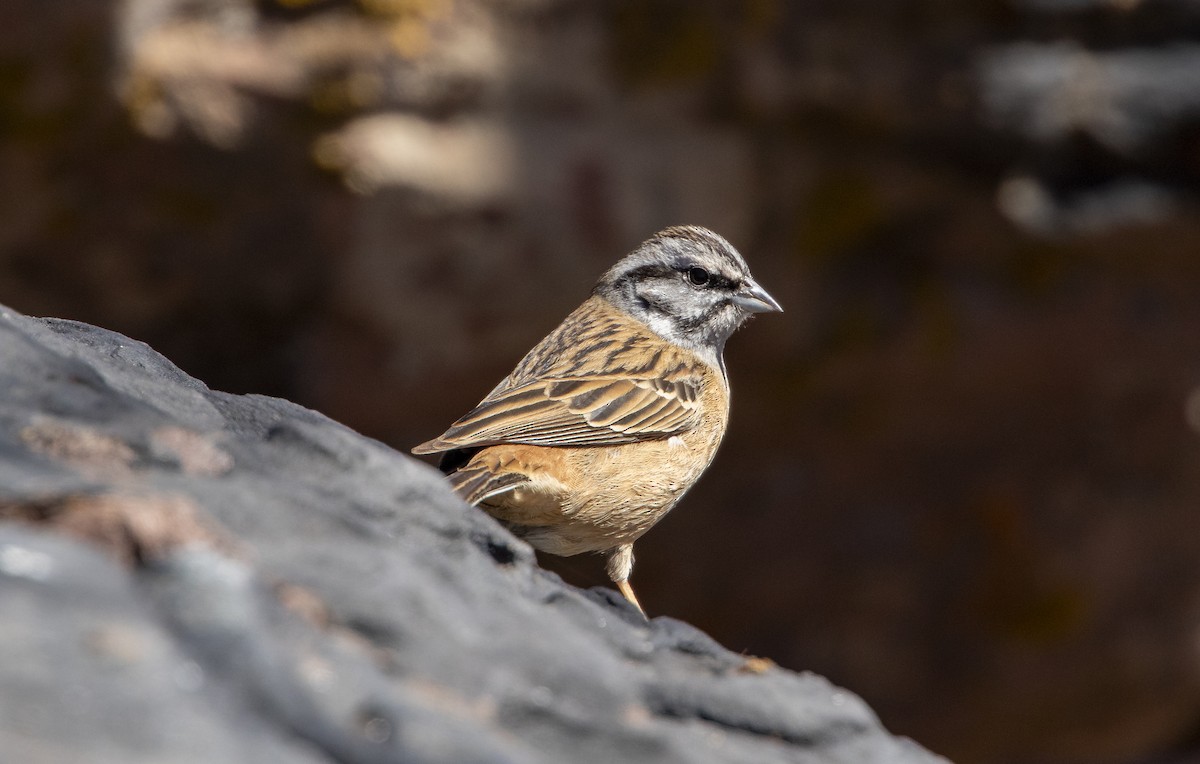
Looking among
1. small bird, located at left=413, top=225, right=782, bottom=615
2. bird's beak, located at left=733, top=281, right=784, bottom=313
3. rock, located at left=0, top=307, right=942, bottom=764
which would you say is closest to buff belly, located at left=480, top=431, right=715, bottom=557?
small bird, located at left=413, top=225, right=782, bottom=615

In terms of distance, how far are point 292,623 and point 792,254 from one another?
6.33 metres

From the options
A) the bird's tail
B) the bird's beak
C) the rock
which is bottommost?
the rock

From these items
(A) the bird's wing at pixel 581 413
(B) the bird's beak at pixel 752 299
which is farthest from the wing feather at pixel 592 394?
(B) the bird's beak at pixel 752 299

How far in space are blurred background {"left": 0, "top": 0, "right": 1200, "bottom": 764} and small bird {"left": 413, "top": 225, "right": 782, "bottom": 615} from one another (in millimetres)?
1665

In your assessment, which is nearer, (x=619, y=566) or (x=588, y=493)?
(x=588, y=493)

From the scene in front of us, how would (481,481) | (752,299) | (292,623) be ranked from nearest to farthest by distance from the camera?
(292,623) → (481,481) → (752,299)

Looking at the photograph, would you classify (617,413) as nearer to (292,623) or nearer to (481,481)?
(481,481)

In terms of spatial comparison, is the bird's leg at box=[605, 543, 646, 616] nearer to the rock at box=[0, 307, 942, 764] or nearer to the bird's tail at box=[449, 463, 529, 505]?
the bird's tail at box=[449, 463, 529, 505]

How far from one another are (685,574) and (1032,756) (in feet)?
9.65

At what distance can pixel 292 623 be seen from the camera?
2418 millimetres

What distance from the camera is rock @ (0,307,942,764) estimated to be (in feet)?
7.18

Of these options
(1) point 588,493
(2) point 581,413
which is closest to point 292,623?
(1) point 588,493

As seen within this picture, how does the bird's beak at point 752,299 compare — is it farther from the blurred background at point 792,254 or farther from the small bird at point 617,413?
the blurred background at point 792,254

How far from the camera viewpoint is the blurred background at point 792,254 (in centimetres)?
748
